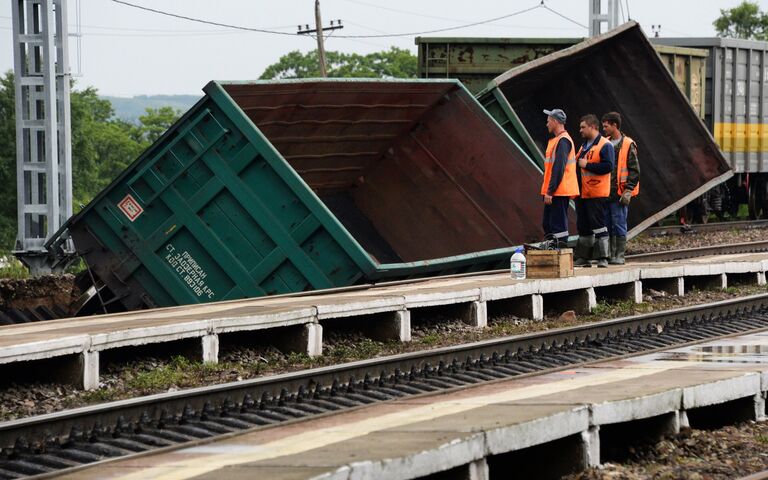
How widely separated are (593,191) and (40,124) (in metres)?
9.55

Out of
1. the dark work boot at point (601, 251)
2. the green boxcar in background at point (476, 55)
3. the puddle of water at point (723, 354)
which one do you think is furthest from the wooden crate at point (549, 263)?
the green boxcar in background at point (476, 55)

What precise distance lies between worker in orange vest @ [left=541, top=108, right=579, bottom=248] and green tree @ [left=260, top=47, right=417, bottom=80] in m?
104

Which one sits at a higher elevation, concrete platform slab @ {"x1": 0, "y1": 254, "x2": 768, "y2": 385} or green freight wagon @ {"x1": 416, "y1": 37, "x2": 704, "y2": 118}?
green freight wagon @ {"x1": 416, "y1": 37, "x2": 704, "y2": 118}

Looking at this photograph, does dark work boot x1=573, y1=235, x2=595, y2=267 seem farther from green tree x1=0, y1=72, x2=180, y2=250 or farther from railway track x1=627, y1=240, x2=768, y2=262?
green tree x1=0, y1=72, x2=180, y2=250

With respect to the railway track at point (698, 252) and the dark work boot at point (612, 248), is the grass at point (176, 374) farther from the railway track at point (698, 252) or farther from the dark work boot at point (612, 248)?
the railway track at point (698, 252)

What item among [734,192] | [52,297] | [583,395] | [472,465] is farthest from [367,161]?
[734,192]

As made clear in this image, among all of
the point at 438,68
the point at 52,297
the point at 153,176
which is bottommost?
the point at 52,297

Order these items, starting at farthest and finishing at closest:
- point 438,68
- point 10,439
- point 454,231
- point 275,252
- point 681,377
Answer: point 438,68 → point 454,231 → point 275,252 → point 681,377 → point 10,439

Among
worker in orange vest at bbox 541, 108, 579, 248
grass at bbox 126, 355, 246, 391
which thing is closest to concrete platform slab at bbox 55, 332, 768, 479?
grass at bbox 126, 355, 246, 391

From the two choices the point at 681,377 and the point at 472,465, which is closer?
the point at 472,465

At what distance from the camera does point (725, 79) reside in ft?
97.1

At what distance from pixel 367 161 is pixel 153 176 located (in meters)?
4.59

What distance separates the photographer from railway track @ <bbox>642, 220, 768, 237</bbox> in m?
26.5

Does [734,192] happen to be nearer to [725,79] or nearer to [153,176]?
[725,79]
